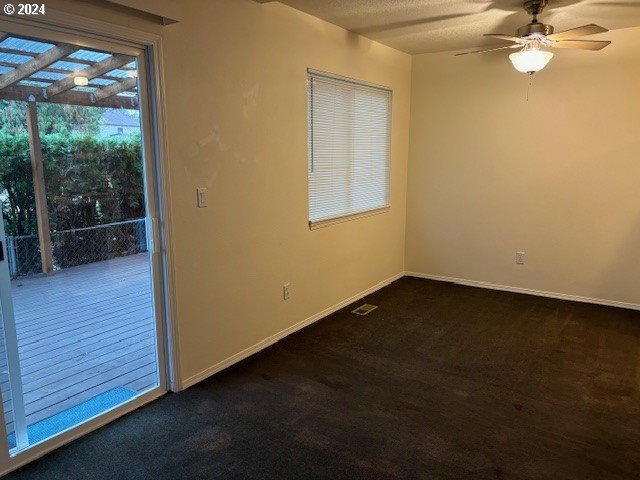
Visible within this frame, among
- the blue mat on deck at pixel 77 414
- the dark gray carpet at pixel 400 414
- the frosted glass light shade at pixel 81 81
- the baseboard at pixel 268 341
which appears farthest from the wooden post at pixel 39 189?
the baseboard at pixel 268 341

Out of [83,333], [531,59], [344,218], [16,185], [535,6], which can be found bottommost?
[83,333]

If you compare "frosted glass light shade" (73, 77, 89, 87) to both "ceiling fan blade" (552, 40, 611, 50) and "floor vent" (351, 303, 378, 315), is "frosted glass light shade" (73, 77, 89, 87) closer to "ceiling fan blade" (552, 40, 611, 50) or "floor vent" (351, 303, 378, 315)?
"floor vent" (351, 303, 378, 315)

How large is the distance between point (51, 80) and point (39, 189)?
531 mm

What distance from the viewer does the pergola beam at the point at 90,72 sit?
222 centimetres

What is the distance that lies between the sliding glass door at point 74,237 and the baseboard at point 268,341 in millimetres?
233

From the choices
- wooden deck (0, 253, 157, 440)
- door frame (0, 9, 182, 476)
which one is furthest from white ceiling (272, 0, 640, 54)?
wooden deck (0, 253, 157, 440)

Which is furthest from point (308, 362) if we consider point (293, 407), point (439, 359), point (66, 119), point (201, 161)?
point (66, 119)

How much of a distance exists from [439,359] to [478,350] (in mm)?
360

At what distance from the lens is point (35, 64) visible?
213 cm

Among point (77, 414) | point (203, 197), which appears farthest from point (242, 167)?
point (77, 414)

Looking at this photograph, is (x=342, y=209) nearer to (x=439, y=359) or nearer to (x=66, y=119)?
(x=439, y=359)

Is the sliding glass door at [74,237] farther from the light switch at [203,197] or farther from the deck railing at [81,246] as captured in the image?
the light switch at [203,197]

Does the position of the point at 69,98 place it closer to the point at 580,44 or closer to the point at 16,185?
the point at 16,185

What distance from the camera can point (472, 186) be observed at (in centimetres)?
499
